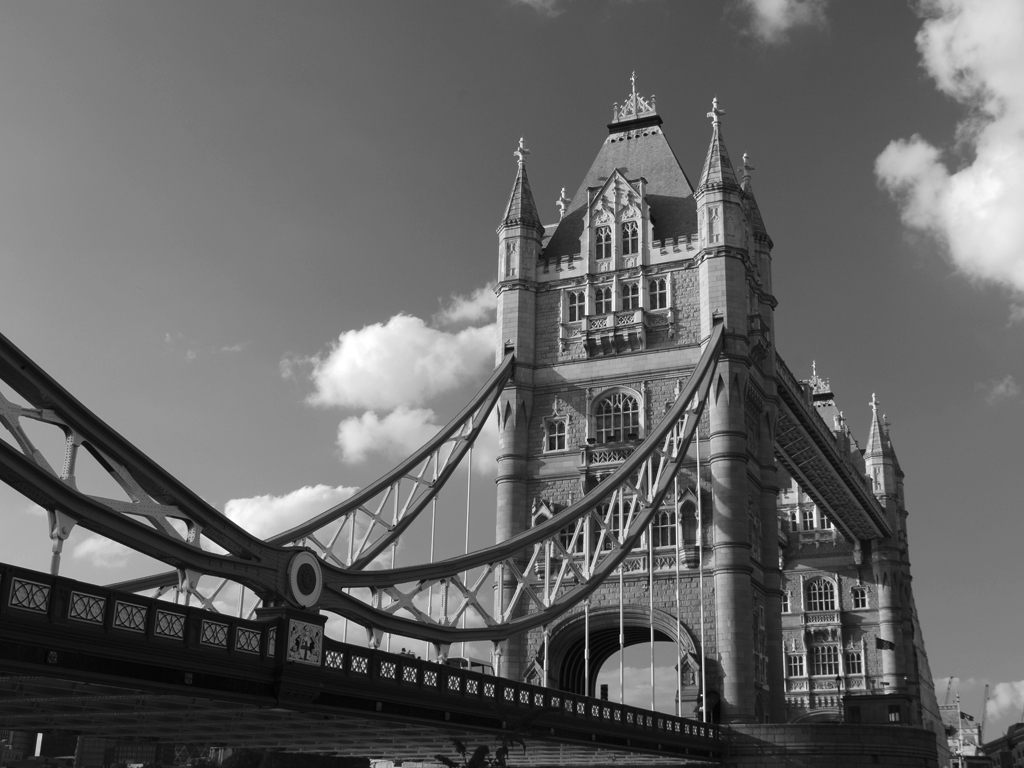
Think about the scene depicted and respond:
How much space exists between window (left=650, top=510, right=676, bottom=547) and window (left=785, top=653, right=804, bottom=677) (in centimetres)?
2836

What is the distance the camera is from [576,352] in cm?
4431

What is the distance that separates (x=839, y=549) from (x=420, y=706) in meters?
51.3

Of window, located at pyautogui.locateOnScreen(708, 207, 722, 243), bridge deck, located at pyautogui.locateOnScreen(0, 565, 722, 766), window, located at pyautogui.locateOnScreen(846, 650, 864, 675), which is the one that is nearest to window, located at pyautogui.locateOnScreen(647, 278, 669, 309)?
window, located at pyautogui.locateOnScreen(708, 207, 722, 243)

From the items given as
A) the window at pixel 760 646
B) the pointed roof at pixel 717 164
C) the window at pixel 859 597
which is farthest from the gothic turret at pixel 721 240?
the window at pixel 859 597

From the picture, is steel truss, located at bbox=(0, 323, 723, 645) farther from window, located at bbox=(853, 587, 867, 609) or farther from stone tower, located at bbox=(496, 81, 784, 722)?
window, located at bbox=(853, 587, 867, 609)

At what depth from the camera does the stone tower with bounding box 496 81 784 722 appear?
131 ft

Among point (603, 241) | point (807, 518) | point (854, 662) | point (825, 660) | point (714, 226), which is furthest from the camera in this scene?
point (807, 518)

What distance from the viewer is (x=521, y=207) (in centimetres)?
4609

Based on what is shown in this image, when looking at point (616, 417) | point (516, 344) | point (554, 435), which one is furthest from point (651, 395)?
point (516, 344)

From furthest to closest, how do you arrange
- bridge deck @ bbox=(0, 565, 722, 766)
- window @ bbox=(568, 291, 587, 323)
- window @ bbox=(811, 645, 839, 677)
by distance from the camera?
window @ bbox=(811, 645, 839, 677) → window @ bbox=(568, 291, 587, 323) → bridge deck @ bbox=(0, 565, 722, 766)

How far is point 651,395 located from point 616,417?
4.86 ft

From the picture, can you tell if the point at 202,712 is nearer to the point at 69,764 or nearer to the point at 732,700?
the point at 732,700

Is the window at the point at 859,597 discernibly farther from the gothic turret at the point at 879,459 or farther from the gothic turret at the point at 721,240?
the gothic turret at the point at 721,240

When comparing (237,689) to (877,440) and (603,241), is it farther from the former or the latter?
(877,440)
